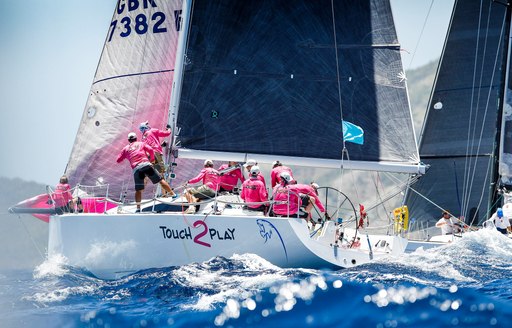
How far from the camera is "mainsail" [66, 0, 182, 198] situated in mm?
15398

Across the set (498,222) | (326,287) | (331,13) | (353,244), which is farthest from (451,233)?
(326,287)

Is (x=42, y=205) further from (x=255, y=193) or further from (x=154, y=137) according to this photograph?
(x=255, y=193)

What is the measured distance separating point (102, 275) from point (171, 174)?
2264 mm

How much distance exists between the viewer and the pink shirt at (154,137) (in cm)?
1425

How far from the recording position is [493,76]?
2003 centimetres

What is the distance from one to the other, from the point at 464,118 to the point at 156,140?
848cm

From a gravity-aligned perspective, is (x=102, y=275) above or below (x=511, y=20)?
below

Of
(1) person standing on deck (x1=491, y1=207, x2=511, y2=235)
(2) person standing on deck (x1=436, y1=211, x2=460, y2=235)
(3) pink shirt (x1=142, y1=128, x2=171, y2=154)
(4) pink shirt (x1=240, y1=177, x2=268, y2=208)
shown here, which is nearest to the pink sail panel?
(3) pink shirt (x1=142, y1=128, x2=171, y2=154)

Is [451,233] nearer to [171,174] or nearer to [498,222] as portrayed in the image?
[498,222]

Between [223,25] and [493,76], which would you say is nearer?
[223,25]

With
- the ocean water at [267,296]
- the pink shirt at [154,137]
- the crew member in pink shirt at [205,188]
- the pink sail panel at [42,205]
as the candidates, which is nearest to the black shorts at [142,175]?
the crew member in pink shirt at [205,188]

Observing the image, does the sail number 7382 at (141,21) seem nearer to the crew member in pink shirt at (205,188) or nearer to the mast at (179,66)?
the mast at (179,66)

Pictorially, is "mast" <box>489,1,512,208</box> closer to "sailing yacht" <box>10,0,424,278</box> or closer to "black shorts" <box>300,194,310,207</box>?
"sailing yacht" <box>10,0,424,278</box>

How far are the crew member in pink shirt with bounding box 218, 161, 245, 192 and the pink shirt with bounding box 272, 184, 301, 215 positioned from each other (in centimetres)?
183
